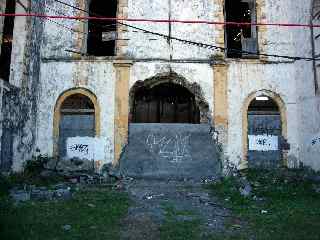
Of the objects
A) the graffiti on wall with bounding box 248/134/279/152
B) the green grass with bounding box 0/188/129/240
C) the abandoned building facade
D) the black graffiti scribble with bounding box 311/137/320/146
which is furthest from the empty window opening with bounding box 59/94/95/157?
the black graffiti scribble with bounding box 311/137/320/146

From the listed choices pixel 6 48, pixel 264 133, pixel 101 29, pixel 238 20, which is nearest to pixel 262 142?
pixel 264 133

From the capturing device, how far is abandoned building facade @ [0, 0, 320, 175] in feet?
43.3

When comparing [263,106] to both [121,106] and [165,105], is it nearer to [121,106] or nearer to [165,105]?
[165,105]

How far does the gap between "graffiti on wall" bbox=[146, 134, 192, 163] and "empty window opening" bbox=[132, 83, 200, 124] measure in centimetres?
348

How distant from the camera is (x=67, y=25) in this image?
1382 centimetres

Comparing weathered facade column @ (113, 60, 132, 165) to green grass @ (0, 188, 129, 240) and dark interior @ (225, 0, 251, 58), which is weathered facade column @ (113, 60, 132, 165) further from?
dark interior @ (225, 0, 251, 58)

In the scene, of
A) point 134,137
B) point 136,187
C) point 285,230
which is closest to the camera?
point 285,230

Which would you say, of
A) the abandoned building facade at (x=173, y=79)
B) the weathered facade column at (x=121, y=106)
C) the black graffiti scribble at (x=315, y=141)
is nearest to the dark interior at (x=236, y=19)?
the abandoned building facade at (x=173, y=79)

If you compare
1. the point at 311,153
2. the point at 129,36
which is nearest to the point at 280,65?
the point at 311,153

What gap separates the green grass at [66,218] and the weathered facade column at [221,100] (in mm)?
5236

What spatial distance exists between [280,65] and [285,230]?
325 inches

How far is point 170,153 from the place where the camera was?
13.1 metres

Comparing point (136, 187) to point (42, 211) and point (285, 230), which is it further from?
point (285, 230)

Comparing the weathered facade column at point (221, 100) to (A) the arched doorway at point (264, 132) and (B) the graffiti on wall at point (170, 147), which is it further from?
(B) the graffiti on wall at point (170, 147)
